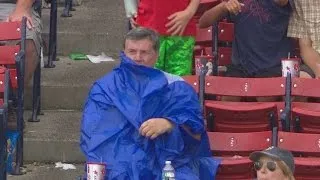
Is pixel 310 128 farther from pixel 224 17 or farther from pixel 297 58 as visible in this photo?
pixel 224 17

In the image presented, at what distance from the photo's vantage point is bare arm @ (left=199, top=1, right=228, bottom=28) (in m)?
7.77

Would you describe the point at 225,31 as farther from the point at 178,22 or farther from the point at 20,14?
the point at 20,14

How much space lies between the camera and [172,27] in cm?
712

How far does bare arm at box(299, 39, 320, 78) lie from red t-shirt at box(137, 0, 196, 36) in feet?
2.76

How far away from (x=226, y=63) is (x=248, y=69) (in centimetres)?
52

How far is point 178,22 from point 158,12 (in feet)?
0.62

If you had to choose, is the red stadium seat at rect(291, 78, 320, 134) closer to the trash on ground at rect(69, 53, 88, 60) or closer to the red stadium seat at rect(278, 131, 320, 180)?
the red stadium seat at rect(278, 131, 320, 180)

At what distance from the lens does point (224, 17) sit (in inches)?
316

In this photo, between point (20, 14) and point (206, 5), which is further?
point (206, 5)

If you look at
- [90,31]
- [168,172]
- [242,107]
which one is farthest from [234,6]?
[90,31]

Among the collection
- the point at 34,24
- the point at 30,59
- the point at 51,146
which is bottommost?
the point at 51,146

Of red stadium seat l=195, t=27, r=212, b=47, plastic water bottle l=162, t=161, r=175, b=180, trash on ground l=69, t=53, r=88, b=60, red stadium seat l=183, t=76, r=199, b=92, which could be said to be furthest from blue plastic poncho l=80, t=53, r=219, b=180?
trash on ground l=69, t=53, r=88, b=60

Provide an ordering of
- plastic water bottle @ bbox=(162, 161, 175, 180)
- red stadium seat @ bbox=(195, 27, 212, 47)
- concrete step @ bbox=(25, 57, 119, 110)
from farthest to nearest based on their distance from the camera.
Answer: concrete step @ bbox=(25, 57, 119, 110), red stadium seat @ bbox=(195, 27, 212, 47), plastic water bottle @ bbox=(162, 161, 175, 180)

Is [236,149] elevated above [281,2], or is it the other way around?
[281,2]
